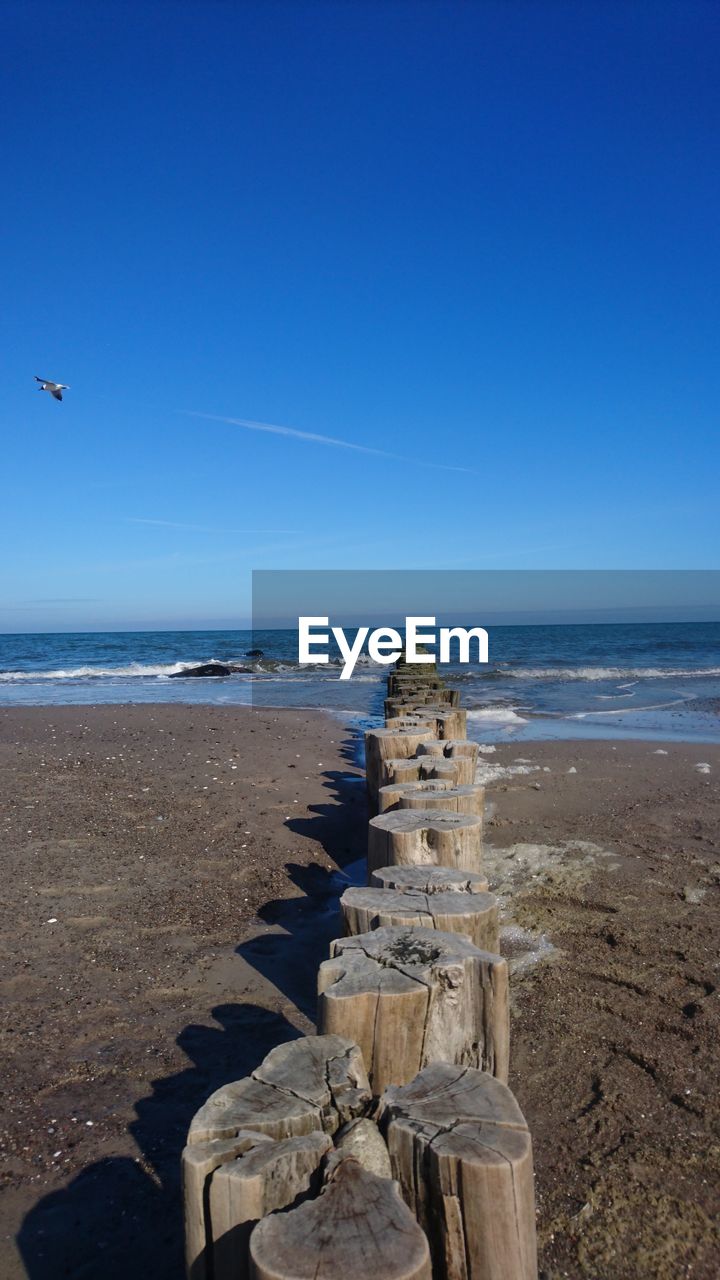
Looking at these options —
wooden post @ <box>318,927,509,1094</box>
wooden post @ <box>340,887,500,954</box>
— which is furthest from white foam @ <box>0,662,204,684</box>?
wooden post @ <box>318,927,509,1094</box>

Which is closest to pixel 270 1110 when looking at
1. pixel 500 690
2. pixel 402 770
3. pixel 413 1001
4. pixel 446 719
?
pixel 413 1001

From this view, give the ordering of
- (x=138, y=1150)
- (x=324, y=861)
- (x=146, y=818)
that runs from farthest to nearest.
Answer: (x=146, y=818), (x=324, y=861), (x=138, y=1150)

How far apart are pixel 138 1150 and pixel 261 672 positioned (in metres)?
30.2

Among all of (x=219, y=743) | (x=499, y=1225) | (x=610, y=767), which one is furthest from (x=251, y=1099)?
(x=219, y=743)

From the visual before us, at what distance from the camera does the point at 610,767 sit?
10.6 metres

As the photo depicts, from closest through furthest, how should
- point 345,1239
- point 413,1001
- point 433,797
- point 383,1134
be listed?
point 345,1239
point 383,1134
point 413,1001
point 433,797

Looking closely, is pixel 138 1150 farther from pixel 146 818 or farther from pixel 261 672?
pixel 261 672

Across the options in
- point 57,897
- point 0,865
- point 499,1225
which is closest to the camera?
point 499,1225

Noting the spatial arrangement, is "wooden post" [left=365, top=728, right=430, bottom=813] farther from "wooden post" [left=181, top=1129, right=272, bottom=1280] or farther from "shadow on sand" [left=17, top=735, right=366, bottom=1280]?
"wooden post" [left=181, top=1129, right=272, bottom=1280]

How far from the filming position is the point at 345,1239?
65.7 inches

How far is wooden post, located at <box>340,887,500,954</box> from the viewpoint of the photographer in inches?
126

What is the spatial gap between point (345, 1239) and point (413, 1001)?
99 centimetres

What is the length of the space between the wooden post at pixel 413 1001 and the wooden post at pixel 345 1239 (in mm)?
768

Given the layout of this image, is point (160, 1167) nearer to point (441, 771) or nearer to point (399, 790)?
point (399, 790)
